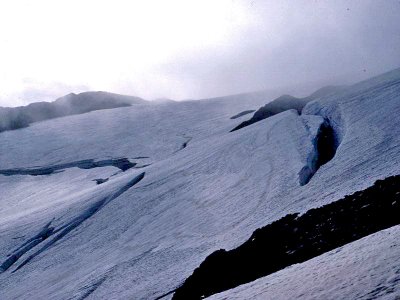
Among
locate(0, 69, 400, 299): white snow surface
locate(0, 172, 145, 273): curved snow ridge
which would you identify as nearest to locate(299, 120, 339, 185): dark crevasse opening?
locate(0, 69, 400, 299): white snow surface

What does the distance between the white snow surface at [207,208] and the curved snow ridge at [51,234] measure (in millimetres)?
125

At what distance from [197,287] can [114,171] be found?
13001 mm

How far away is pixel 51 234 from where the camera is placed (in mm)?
11625

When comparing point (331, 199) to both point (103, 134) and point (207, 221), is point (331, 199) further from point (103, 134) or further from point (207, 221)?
point (103, 134)

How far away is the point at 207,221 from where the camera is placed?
9.19 meters

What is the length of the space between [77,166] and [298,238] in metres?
16.5

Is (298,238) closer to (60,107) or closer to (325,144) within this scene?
(325,144)

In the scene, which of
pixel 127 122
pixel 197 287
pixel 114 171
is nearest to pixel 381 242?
pixel 197 287

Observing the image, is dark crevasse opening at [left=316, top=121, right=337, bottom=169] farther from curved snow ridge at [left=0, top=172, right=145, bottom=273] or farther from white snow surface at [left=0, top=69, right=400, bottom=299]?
curved snow ridge at [left=0, top=172, right=145, bottom=273]

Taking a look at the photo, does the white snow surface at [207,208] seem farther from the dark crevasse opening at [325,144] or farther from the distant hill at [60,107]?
the distant hill at [60,107]

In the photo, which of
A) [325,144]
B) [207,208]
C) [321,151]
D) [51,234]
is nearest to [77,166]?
[51,234]

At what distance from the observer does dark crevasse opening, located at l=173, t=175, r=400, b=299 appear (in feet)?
17.3

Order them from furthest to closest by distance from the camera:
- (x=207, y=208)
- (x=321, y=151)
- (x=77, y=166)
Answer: (x=77, y=166) → (x=321, y=151) → (x=207, y=208)

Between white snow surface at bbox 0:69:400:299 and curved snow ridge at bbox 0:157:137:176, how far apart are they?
0.99m
